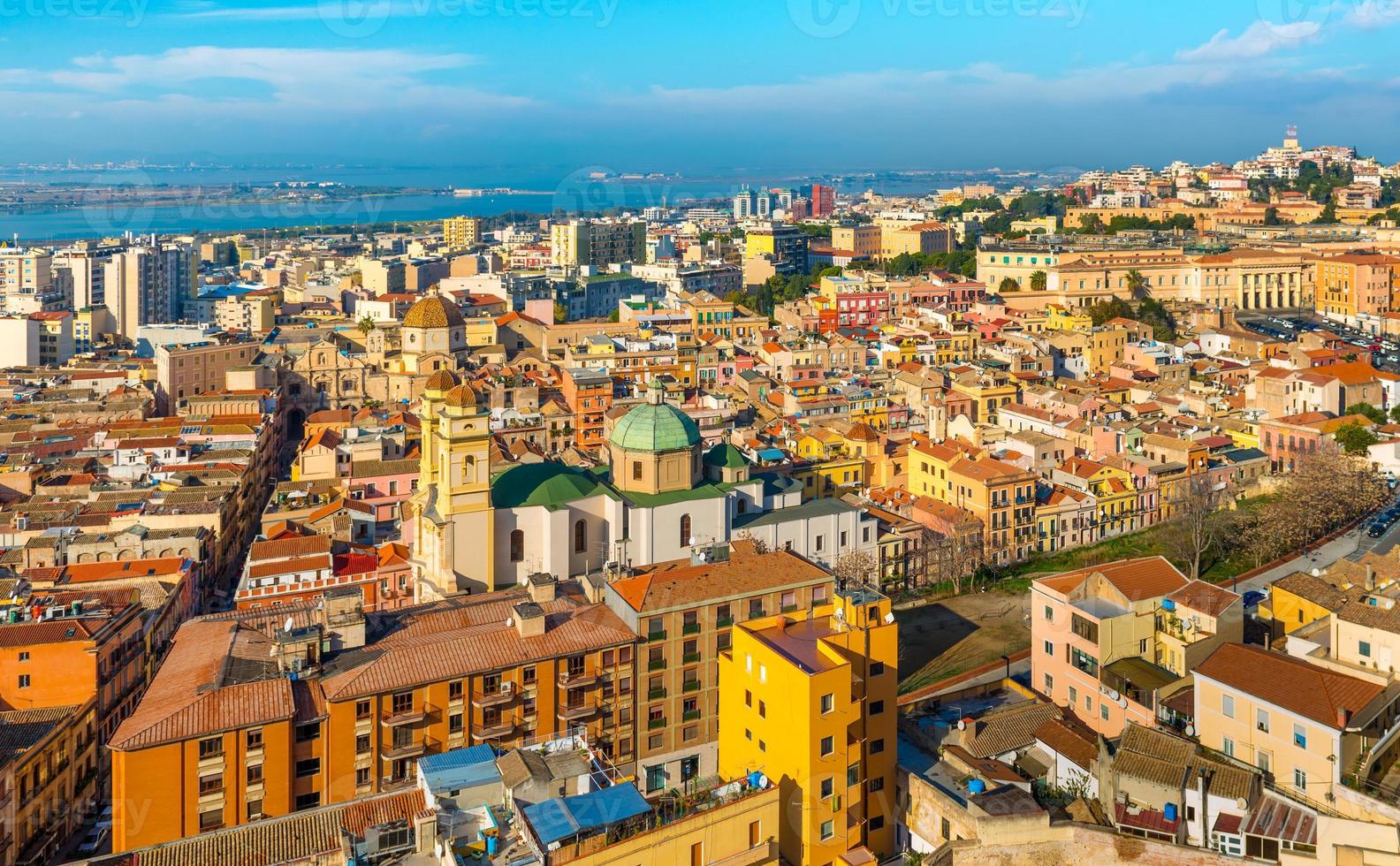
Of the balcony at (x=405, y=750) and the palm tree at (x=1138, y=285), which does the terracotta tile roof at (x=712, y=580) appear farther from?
the palm tree at (x=1138, y=285)

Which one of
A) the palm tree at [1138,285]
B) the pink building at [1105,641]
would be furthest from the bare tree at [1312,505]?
the palm tree at [1138,285]

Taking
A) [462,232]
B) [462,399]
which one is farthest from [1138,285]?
[462,232]

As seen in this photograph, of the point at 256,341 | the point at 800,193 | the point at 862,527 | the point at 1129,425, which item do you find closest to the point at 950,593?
the point at 862,527

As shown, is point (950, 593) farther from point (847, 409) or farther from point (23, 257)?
point (23, 257)

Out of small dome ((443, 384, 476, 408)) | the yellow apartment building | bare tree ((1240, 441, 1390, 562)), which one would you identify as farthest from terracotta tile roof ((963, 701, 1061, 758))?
bare tree ((1240, 441, 1390, 562))

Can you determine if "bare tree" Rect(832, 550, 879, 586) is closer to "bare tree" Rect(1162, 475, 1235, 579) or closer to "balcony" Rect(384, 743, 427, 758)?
"bare tree" Rect(1162, 475, 1235, 579)

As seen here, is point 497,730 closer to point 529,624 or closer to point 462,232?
point 529,624

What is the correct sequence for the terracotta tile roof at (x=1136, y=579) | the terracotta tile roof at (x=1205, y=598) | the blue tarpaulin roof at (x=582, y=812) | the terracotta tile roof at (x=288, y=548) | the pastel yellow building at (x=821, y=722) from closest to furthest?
the blue tarpaulin roof at (x=582, y=812) < the pastel yellow building at (x=821, y=722) < the terracotta tile roof at (x=1205, y=598) < the terracotta tile roof at (x=1136, y=579) < the terracotta tile roof at (x=288, y=548)
